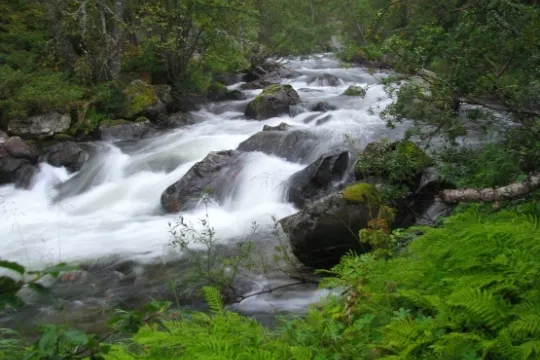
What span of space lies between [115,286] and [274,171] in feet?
15.7

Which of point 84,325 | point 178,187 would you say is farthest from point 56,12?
point 84,325

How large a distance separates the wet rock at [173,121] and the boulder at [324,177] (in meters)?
7.22

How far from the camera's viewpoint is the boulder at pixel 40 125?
13.5m

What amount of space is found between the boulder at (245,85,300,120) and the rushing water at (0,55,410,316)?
436 mm

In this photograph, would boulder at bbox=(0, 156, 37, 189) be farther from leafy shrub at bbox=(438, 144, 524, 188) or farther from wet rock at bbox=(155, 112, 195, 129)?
leafy shrub at bbox=(438, 144, 524, 188)

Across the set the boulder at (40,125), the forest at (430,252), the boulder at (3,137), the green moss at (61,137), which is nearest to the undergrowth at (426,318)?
the forest at (430,252)

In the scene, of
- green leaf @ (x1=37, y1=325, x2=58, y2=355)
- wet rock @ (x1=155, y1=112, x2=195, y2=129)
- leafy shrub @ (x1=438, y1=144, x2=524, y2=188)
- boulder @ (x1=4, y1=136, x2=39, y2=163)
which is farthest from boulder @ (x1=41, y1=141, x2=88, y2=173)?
green leaf @ (x1=37, y1=325, x2=58, y2=355)

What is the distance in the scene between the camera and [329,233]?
7344 mm

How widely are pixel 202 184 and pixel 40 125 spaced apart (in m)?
5.96

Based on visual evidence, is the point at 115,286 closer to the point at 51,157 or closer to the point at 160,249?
the point at 160,249

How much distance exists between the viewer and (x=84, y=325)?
638 cm

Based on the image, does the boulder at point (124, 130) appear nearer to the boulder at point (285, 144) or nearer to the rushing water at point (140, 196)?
the rushing water at point (140, 196)

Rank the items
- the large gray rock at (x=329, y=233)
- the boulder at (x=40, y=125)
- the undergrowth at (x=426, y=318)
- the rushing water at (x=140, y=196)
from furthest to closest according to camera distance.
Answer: the boulder at (x=40, y=125)
the rushing water at (x=140, y=196)
the large gray rock at (x=329, y=233)
the undergrowth at (x=426, y=318)

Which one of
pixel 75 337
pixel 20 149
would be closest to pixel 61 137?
pixel 20 149
